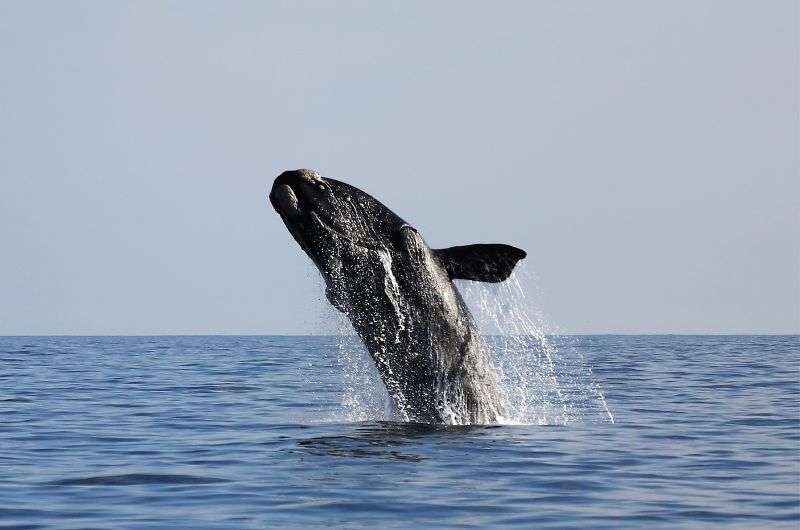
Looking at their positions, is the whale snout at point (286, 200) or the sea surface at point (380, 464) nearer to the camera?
the sea surface at point (380, 464)

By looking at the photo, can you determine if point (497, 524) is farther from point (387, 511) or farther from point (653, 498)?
point (653, 498)

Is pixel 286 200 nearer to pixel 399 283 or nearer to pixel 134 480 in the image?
pixel 399 283

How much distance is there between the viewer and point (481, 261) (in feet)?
54.1

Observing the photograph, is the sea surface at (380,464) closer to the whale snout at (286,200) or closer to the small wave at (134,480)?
the small wave at (134,480)

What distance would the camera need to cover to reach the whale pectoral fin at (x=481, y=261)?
16.3 meters

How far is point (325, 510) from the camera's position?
1215 cm

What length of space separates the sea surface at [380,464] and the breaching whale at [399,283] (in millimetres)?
642

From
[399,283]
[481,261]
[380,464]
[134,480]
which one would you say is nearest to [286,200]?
[399,283]

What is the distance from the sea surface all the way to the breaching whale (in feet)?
2.11

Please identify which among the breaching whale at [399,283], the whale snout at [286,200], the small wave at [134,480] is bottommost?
the small wave at [134,480]

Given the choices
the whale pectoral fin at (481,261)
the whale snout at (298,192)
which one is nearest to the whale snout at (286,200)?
the whale snout at (298,192)

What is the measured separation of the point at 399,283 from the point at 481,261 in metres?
1.22

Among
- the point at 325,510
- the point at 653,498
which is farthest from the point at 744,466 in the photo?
the point at 325,510

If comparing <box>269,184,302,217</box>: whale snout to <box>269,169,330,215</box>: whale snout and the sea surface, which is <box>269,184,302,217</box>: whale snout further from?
the sea surface
